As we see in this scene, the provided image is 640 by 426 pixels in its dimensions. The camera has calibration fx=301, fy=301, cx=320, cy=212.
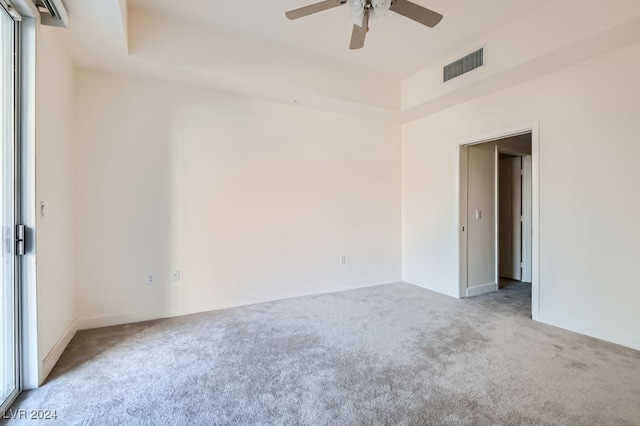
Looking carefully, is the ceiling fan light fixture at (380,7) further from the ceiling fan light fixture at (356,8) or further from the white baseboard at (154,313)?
the white baseboard at (154,313)

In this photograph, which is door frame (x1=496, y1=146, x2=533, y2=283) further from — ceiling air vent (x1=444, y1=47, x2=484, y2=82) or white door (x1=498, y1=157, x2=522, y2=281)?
ceiling air vent (x1=444, y1=47, x2=484, y2=82)

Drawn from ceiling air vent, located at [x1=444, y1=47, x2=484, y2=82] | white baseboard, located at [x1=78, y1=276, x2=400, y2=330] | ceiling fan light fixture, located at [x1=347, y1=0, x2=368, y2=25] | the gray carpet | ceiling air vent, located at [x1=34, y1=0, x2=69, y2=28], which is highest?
ceiling air vent, located at [x1=444, y1=47, x2=484, y2=82]

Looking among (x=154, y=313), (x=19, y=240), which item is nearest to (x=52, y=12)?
(x=19, y=240)

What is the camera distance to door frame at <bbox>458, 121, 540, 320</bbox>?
10.8 feet

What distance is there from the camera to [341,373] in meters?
2.22

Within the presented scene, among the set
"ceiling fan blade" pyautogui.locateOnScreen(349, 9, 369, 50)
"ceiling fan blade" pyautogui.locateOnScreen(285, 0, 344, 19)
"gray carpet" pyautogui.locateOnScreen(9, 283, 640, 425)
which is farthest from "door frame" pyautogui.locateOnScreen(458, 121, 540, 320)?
"ceiling fan blade" pyautogui.locateOnScreen(285, 0, 344, 19)

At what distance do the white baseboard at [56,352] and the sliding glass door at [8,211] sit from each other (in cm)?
18

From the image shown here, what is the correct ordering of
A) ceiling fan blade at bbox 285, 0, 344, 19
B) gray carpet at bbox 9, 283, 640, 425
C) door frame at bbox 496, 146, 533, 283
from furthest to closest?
door frame at bbox 496, 146, 533, 283
ceiling fan blade at bbox 285, 0, 344, 19
gray carpet at bbox 9, 283, 640, 425

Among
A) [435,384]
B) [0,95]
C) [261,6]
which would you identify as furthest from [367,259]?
[0,95]

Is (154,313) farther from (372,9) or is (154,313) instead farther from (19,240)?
(372,9)

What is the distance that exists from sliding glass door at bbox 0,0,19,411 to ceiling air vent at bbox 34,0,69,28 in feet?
0.69

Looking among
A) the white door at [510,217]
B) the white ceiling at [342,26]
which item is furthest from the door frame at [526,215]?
the white ceiling at [342,26]

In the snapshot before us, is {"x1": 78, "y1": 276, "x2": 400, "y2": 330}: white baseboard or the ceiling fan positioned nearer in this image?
the ceiling fan

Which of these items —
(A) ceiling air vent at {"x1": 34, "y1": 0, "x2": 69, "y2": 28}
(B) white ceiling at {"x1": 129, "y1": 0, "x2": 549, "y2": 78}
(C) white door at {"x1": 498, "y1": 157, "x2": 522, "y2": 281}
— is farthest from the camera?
(C) white door at {"x1": 498, "y1": 157, "x2": 522, "y2": 281}
